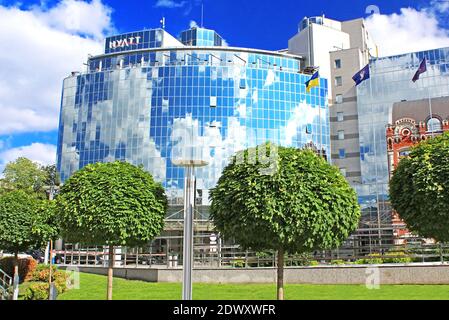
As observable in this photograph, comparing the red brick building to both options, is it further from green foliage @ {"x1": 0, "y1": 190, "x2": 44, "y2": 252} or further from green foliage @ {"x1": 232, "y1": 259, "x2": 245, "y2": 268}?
green foliage @ {"x1": 0, "y1": 190, "x2": 44, "y2": 252}

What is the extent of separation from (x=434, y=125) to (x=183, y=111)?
90.0 ft

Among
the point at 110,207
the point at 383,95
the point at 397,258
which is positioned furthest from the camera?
the point at 383,95

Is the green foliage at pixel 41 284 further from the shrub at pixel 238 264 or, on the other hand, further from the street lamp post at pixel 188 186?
the street lamp post at pixel 188 186

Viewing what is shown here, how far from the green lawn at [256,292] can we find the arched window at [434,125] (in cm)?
3559

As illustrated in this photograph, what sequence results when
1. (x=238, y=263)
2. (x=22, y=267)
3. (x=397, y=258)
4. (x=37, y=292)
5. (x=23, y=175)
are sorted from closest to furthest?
(x=37, y=292), (x=397, y=258), (x=238, y=263), (x=22, y=267), (x=23, y=175)

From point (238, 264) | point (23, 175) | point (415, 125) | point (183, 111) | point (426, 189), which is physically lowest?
point (238, 264)

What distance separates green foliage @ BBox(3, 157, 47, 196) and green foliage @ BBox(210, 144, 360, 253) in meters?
40.6

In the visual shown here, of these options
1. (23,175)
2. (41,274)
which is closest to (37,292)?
(41,274)

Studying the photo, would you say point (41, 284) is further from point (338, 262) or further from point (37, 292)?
point (338, 262)

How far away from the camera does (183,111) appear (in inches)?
2164

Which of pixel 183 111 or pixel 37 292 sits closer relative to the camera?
pixel 37 292

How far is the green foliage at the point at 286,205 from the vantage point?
986cm

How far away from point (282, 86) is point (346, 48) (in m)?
13.6

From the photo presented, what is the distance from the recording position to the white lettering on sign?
6312 centimetres
